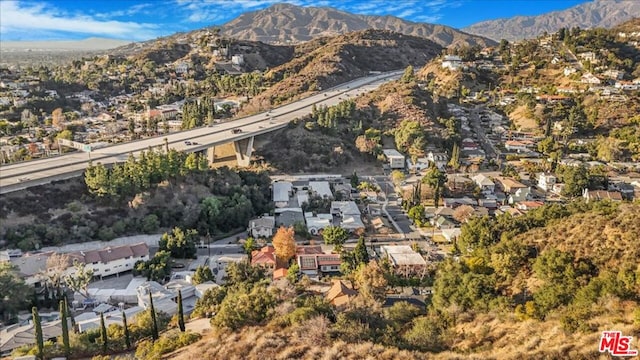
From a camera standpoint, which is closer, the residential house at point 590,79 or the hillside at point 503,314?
the hillside at point 503,314

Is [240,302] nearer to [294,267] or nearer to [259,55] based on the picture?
[294,267]

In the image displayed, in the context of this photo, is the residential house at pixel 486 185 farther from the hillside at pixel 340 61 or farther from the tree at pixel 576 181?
the hillside at pixel 340 61

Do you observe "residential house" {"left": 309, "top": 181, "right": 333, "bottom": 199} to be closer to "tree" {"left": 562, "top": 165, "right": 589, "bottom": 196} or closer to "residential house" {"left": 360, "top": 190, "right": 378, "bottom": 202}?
"residential house" {"left": 360, "top": 190, "right": 378, "bottom": 202}

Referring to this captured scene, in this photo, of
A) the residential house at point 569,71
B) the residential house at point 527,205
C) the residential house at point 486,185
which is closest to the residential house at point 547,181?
the residential house at point 486,185

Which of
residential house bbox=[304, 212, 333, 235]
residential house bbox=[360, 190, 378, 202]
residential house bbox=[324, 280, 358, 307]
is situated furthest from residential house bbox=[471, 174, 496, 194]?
residential house bbox=[324, 280, 358, 307]

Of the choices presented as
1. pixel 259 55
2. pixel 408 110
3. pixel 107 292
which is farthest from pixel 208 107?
pixel 259 55

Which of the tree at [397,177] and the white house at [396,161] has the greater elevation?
the white house at [396,161]
